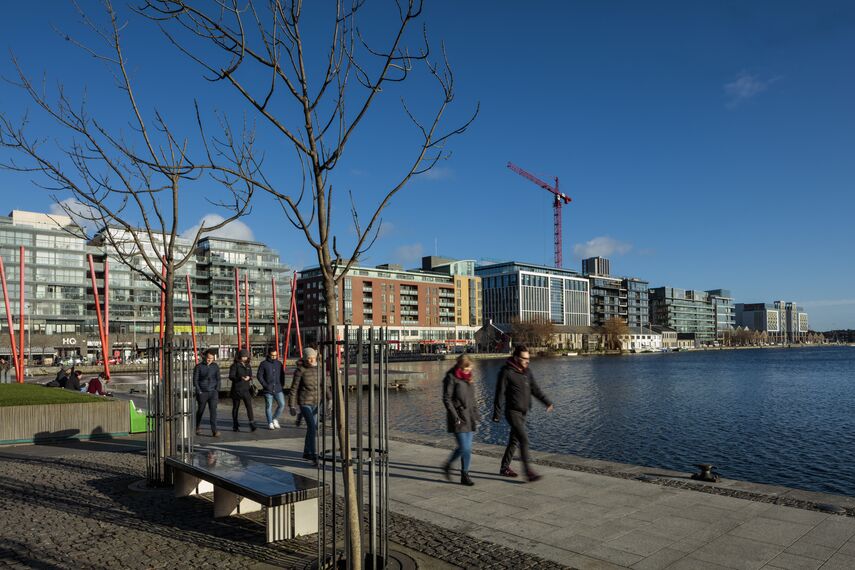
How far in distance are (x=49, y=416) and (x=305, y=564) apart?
426 inches

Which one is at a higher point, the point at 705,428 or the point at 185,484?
the point at 185,484

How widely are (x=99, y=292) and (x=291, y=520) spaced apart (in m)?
99.2

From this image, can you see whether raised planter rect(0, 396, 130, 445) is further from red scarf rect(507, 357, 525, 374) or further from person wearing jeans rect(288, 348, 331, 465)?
red scarf rect(507, 357, 525, 374)

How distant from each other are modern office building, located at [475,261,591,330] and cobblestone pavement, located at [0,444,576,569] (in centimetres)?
14989

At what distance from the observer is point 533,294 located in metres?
167

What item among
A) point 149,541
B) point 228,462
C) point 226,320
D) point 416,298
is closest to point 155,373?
point 228,462

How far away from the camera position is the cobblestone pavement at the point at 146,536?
586cm

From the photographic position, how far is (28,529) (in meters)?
6.89

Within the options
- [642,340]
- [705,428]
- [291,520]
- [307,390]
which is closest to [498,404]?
[291,520]

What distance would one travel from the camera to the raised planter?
1329 cm

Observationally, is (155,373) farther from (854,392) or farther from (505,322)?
(505,322)

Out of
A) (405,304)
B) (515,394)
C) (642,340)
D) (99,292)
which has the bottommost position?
(642,340)

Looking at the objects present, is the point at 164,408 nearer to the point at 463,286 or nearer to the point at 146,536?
the point at 146,536

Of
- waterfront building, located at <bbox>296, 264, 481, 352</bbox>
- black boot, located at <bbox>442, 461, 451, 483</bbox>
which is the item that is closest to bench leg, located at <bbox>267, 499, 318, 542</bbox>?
black boot, located at <bbox>442, 461, 451, 483</bbox>
